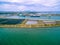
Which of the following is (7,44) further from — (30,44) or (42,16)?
(42,16)

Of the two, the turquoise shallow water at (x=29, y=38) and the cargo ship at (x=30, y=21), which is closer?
the turquoise shallow water at (x=29, y=38)

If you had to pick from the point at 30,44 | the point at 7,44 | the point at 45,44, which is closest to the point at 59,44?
the point at 45,44

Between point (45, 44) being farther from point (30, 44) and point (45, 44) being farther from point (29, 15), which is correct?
point (29, 15)

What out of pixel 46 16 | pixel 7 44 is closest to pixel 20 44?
pixel 7 44

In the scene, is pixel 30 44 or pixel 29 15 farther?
pixel 29 15

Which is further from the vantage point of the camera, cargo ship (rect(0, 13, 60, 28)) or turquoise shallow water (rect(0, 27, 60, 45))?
cargo ship (rect(0, 13, 60, 28))

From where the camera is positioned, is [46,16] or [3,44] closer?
[3,44]

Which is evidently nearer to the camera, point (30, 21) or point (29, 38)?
point (29, 38)
